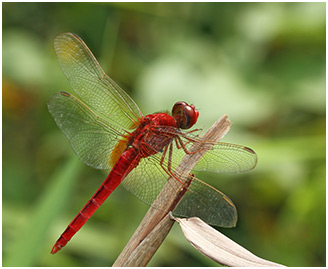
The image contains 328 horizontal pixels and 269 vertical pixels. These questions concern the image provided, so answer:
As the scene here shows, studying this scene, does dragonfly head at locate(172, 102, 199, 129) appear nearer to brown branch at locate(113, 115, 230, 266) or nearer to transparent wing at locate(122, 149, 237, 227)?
transparent wing at locate(122, 149, 237, 227)

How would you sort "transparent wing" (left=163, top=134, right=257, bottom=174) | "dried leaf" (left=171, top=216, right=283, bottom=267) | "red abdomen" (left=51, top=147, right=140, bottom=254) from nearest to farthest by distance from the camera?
"dried leaf" (left=171, top=216, right=283, bottom=267), "transparent wing" (left=163, top=134, right=257, bottom=174), "red abdomen" (left=51, top=147, right=140, bottom=254)

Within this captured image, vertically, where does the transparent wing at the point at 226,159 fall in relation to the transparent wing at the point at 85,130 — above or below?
above

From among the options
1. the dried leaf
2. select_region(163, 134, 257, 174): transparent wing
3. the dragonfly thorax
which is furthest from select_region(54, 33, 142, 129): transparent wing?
the dried leaf

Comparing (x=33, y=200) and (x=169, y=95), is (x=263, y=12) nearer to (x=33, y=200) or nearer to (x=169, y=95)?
(x=169, y=95)

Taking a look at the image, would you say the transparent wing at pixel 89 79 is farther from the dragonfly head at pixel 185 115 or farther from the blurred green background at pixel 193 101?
the blurred green background at pixel 193 101

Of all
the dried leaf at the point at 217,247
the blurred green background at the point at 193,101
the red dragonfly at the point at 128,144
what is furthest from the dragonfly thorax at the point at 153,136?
the blurred green background at the point at 193,101

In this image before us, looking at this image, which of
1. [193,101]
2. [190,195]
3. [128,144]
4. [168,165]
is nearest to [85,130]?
[128,144]

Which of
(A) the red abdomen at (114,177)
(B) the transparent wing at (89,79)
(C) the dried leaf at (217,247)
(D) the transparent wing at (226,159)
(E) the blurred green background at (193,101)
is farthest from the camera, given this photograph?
(E) the blurred green background at (193,101)
